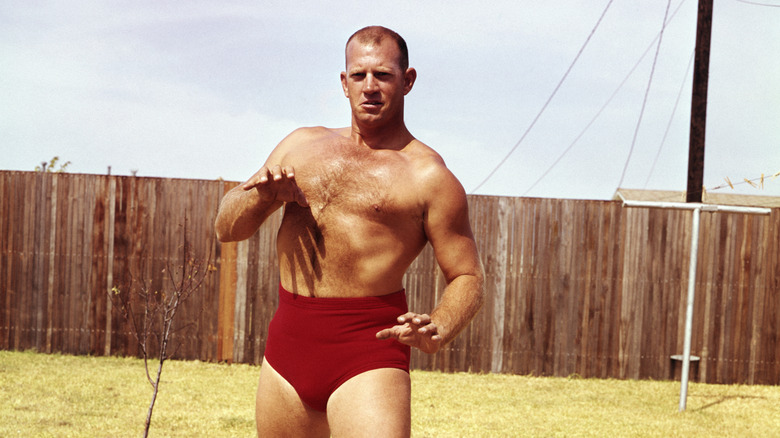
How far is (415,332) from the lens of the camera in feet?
6.42

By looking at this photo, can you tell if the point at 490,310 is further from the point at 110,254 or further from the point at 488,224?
the point at 110,254

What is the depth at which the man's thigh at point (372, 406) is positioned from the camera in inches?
86.0

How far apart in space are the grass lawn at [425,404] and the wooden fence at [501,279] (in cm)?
31

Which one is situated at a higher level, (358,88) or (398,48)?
(398,48)

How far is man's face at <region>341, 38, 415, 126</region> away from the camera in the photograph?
2.42 m

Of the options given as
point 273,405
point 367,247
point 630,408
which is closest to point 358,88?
point 367,247

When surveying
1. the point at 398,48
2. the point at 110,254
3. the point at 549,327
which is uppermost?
the point at 398,48

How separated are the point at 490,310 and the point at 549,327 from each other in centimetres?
85

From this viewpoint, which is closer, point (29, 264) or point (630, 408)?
point (630, 408)

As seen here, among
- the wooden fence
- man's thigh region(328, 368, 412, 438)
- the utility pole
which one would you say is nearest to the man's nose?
man's thigh region(328, 368, 412, 438)

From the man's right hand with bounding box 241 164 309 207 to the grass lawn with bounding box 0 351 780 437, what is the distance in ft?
16.3

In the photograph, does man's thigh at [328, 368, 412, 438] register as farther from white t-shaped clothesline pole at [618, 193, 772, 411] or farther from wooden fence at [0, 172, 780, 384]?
wooden fence at [0, 172, 780, 384]

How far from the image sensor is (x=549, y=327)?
9.47m

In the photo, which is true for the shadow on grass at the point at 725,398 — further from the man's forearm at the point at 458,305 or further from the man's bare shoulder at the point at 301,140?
the man's bare shoulder at the point at 301,140
